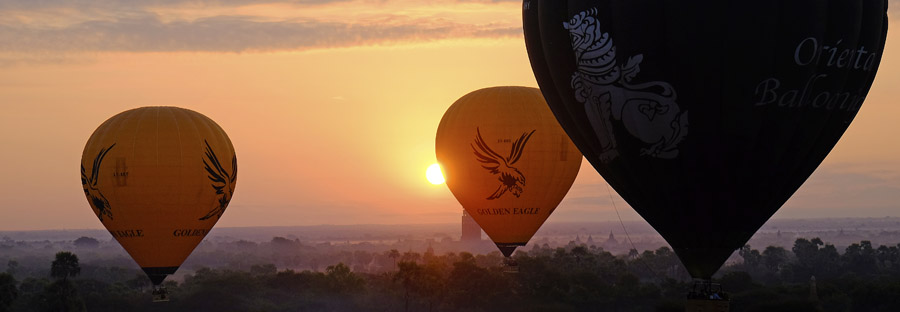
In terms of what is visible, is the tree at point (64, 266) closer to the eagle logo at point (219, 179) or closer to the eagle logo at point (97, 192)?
the eagle logo at point (97, 192)

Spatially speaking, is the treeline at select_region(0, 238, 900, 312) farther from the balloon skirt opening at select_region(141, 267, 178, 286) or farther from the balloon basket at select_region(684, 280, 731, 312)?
the balloon basket at select_region(684, 280, 731, 312)

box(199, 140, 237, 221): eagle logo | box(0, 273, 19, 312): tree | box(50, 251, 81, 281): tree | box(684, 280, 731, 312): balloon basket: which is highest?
box(199, 140, 237, 221): eagle logo

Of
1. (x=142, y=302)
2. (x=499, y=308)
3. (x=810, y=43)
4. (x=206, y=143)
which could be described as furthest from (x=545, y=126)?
(x=142, y=302)

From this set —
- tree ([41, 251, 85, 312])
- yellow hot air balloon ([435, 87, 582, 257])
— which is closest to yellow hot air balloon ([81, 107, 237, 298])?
yellow hot air balloon ([435, 87, 582, 257])

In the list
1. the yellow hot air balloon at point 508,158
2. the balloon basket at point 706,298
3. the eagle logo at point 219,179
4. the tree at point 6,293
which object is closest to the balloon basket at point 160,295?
the eagle logo at point 219,179

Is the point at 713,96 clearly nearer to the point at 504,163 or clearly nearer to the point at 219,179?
the point at 504,163

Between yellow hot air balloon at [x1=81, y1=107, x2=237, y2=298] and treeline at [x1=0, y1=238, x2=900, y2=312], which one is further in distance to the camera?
treeline at [x1=0, y1=238, x2=900, y2=312]
